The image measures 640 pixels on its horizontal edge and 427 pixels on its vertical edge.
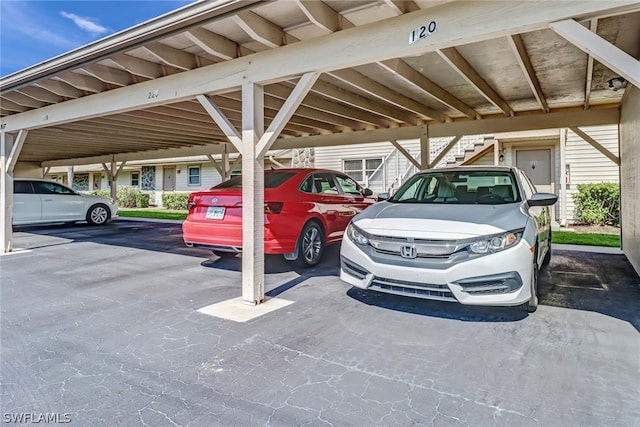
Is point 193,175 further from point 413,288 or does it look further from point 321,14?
point 413,288

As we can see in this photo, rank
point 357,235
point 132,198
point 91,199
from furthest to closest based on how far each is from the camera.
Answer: point 132,198 < point 91,199 < point 357,235

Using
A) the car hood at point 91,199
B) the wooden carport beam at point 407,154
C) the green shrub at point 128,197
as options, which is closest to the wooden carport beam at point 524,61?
the wooden carport beam at point 407,154

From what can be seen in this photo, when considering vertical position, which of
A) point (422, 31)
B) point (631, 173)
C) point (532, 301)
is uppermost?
point (422, 31)

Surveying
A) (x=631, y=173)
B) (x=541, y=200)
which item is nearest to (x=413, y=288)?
(x=541, y=200)

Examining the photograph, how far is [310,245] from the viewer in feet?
19.0

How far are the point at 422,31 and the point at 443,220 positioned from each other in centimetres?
169

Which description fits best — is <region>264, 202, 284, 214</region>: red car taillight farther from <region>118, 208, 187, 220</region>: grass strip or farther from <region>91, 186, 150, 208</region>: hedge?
<region>91, 186, 150, 208</region>: hedge

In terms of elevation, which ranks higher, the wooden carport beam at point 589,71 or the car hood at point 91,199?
the wooden carport beam at point 589,71

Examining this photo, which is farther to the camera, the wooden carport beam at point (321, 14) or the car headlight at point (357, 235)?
the car headlight at point (357, 235)

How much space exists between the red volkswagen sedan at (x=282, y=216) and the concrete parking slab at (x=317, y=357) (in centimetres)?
65

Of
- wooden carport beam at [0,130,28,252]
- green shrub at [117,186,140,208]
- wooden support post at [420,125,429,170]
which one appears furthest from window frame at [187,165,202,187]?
wooden support post at [420,125,429,170]

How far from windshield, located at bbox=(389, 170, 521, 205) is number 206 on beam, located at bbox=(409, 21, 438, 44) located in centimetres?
185

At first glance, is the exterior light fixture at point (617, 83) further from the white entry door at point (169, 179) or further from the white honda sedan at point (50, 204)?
the white entry door at point (169, 179)

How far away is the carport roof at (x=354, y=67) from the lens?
126 inches
